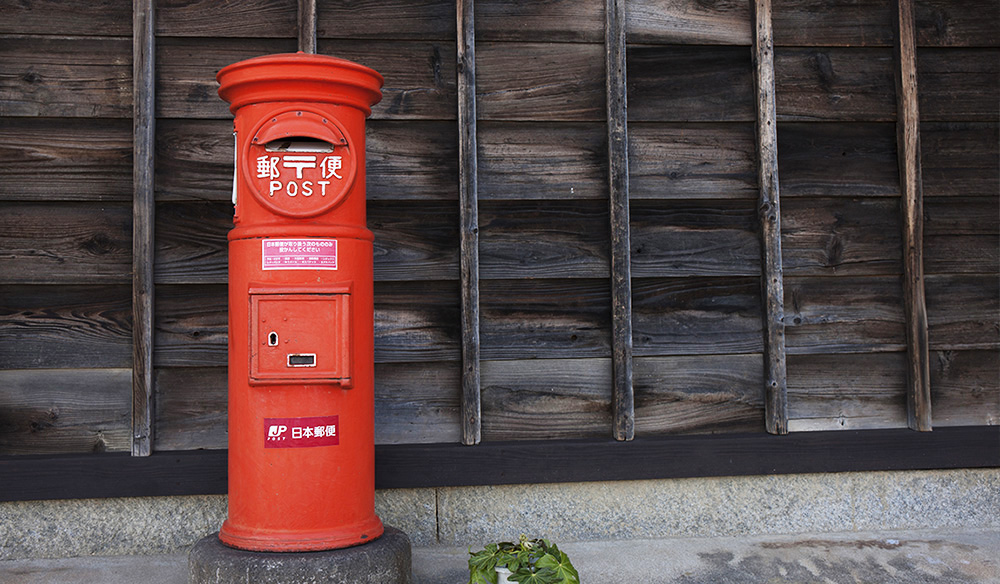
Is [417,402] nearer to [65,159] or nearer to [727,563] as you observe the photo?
[727,563]

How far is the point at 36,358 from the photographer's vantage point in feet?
11.3

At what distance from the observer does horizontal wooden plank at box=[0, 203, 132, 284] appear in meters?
3.41

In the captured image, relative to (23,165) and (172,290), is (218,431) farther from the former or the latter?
(23,165)

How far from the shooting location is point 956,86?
3.81m

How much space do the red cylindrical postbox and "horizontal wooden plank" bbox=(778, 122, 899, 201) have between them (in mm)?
2069

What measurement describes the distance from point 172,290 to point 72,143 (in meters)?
0.76

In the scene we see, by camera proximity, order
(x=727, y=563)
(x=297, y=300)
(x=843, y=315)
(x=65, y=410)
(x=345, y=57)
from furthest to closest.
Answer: (x=843, y=315) → (x=345, y=57) → (x=65, y=410) → (x=727, y=563) → (x=297, y=300)

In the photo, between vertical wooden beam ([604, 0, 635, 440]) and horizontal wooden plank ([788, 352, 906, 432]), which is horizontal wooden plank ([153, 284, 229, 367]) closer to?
vertical wooden beam ([604, 0, 635, 440])

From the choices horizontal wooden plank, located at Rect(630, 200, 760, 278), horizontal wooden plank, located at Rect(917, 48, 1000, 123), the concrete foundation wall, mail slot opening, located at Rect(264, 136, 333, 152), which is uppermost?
horizontal wooden plank, located at Rect(917, 48, 1000, 123)

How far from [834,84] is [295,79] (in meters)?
2.53

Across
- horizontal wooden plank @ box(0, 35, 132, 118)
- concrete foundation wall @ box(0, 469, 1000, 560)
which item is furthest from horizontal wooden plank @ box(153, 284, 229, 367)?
horizontal wooden plank @ box(0, 35, 132, 118)

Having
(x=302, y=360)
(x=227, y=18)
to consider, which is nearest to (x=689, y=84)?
(x=227, y=18)

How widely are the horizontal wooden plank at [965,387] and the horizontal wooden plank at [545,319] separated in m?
1.61

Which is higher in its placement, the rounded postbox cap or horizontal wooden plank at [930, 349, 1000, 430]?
the rounded postbox cap
